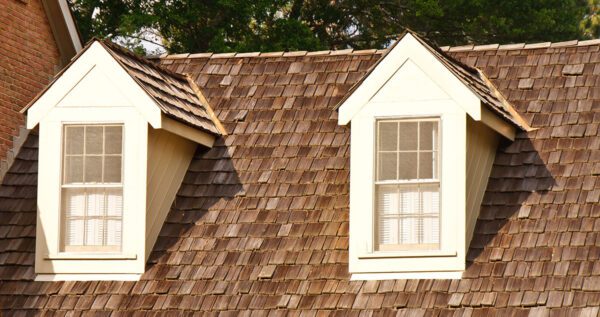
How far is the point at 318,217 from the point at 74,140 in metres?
2.50

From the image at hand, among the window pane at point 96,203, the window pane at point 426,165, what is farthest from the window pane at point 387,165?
the window pane at point 96,203

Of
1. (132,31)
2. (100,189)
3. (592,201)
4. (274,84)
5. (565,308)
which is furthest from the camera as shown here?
(132,31)

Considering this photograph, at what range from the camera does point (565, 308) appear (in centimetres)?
1127

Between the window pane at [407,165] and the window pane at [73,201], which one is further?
the window pane at [73,201]

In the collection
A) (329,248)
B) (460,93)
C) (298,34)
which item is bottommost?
(298,34)

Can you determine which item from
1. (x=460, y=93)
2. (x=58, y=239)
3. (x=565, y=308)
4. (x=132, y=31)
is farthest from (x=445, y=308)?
(x=132, y=31)

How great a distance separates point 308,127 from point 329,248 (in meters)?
1.75

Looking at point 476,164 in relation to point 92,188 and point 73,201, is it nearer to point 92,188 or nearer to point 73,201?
point 92,188

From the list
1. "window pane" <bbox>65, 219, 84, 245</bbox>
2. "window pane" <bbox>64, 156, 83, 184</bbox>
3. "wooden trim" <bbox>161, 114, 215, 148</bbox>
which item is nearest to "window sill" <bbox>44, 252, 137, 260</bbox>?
"window pane" <bbox>65, 219, 84, 245</bbox>

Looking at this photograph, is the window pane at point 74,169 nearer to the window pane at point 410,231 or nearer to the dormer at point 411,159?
the dormer at point 411,159

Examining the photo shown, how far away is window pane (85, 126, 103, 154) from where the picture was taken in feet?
43.1

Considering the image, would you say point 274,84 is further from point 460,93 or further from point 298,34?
point 298,34

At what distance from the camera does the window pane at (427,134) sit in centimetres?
1248

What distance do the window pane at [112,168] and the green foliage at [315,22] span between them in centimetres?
1280
